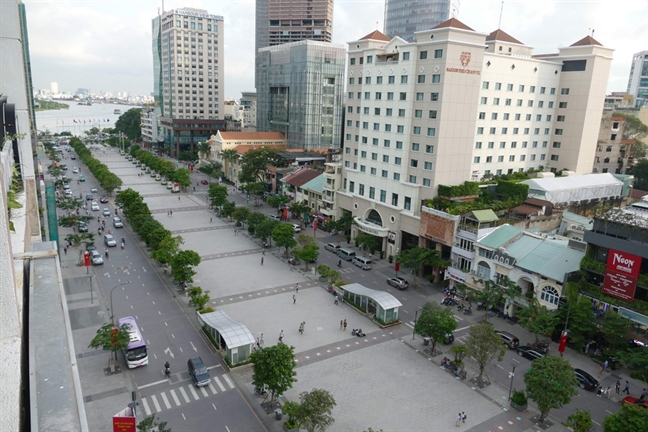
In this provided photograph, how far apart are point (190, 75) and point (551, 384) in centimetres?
15810

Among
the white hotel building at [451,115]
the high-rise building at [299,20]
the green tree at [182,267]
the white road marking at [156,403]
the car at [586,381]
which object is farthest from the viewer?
the high-rise building at [299,20]

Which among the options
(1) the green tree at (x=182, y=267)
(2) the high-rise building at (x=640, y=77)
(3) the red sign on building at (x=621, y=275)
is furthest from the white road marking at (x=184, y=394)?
(2) the high-rise building at (x=640, y=77)

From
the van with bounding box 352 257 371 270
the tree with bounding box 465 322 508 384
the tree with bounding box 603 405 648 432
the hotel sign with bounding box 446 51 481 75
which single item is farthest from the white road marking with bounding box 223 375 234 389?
the hotel sign with bounding box 446 51 481 75

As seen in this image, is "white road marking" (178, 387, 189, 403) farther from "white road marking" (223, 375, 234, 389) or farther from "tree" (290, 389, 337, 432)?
"tree" (290, 389, 337, 432)

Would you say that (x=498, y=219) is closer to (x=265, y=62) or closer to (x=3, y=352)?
(x=3, y=352)

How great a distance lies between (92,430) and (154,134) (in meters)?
178

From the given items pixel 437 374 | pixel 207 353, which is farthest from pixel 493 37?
pixel 207 353

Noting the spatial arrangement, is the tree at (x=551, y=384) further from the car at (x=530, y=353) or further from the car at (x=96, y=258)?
the car at (x=96, y=258)

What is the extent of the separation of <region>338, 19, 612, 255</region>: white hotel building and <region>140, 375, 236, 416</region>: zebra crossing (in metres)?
35.0

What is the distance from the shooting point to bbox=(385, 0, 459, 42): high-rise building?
435 ft

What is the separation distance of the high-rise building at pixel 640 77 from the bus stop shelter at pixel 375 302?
151 m

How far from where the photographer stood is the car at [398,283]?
55906 mm

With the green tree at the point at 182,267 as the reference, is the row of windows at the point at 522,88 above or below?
above

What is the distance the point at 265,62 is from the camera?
5684 inches
